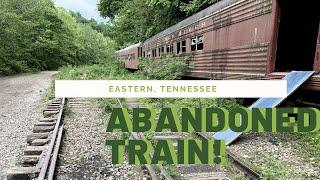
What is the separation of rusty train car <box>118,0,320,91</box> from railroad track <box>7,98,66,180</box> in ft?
→ 16.9

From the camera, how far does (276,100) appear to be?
7785mm

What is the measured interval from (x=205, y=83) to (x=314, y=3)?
3.74 m

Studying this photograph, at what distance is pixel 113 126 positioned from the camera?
26.5ft

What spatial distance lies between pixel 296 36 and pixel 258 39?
132cm

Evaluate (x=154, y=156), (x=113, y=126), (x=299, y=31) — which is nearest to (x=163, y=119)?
(x=113, y=126)

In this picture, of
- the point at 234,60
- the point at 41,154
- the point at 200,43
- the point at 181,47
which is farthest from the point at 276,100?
the point at 181,47

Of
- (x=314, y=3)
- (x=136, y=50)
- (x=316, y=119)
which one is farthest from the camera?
(x=136, y=50)

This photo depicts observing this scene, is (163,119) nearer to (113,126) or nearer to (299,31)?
(113,126)

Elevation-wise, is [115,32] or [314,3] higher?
[115,32]

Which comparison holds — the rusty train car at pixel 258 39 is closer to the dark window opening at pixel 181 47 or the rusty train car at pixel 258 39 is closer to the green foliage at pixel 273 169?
the dark window opening at pixel 181 47

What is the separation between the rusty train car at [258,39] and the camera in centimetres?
884

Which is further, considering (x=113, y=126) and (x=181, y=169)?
(x=113, y=126)

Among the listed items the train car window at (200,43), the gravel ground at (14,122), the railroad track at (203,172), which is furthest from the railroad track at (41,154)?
the train car window at (200,43)

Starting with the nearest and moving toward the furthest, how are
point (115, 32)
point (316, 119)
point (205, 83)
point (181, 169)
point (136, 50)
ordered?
point (181, 169) → point (316, 119) → point (205, 83) → point (136, 50) → point (115, 32)
